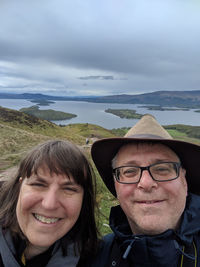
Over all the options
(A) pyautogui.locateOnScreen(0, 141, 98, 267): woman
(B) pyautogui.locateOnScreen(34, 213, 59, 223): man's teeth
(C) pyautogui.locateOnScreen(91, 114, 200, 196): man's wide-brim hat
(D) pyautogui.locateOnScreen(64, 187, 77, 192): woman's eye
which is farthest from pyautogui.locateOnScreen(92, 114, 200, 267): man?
(B) pyautogui.locateOnScreen(34, 213, 59, 223): man's teeth

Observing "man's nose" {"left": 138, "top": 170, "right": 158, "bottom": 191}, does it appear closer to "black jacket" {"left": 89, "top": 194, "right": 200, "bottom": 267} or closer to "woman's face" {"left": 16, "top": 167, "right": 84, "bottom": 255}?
"black jacket" {"left": 89, "top": 194, "right": 200, "bottom": 267}

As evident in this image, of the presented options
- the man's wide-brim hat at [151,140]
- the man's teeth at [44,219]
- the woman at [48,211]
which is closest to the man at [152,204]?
the man's wide-brim hat at [151,140]

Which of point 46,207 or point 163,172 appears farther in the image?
point 163,172

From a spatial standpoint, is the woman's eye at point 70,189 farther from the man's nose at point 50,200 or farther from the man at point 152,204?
the man at point 152,204

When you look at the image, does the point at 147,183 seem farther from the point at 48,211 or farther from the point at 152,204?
the point at 48,211

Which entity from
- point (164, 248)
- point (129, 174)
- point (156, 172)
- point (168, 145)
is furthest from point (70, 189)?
point (168, 145)

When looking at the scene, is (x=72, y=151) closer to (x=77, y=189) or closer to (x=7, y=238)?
(x=77, y=189)
